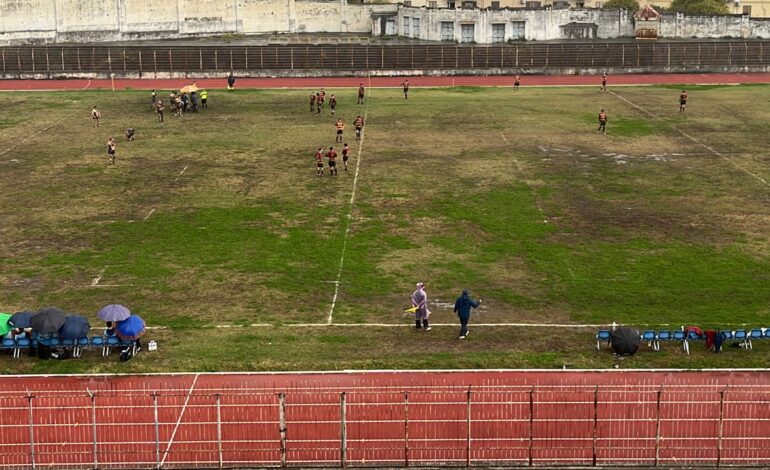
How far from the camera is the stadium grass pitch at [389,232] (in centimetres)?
3117

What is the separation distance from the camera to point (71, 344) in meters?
29.4

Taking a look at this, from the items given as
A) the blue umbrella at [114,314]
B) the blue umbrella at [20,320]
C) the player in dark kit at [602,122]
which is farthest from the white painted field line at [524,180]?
the blue umbrella at [20,320]

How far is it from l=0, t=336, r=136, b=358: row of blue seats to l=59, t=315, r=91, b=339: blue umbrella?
0.16 m

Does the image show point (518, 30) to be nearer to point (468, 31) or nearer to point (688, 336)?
point (468, 31)

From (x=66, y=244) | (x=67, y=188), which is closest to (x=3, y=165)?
(x=67, y=188)

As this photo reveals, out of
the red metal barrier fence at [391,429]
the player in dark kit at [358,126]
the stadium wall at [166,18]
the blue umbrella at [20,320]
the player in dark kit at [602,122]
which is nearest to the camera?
the red metal barrier fence at [391,429]

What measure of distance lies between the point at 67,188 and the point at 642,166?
29.7 m

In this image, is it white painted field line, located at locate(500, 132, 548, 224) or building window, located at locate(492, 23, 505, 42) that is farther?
building window, located at locate(492, 23, 505, 42)

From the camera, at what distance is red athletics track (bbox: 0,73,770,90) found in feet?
281

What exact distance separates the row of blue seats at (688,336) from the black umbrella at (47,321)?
1586 cm

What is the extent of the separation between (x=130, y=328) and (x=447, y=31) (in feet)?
249

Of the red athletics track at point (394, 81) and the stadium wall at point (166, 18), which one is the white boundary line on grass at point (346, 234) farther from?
the stadium wall at point (166, 18)

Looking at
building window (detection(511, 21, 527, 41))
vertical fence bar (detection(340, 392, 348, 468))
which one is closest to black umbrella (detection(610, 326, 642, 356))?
vertical fence bar (detection(340, 392, 348, 468))

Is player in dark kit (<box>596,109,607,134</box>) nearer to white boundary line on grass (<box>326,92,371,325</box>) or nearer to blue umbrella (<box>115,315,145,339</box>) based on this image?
white boundary line on grass (<box>326,92,371,325</box>)
